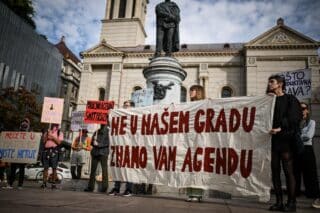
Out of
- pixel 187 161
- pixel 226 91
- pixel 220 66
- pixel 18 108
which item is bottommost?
pixel 187 161

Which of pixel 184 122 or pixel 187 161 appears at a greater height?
pixel 184 122

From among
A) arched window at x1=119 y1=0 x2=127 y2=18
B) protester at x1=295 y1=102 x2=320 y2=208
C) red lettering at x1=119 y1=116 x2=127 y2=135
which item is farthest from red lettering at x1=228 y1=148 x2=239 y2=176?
arched window at x1=119 y1=0 x2=127 y2=18

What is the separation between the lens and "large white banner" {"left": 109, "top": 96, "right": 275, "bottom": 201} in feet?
14.5

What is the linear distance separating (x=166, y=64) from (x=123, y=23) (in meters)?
35.1

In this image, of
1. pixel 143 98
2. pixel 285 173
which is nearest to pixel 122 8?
pixel 143 98

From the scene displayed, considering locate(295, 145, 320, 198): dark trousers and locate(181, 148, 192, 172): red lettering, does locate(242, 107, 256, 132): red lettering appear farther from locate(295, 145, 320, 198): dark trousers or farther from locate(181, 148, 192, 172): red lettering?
locate(295, 145, 320, 198): dark trousers

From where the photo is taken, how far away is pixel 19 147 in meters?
6.88

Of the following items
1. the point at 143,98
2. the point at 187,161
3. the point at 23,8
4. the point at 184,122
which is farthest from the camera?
the point at 23,8

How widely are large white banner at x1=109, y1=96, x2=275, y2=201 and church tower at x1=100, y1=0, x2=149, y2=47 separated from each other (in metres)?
35.6

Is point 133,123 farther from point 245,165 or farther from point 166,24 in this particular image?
point 166,24

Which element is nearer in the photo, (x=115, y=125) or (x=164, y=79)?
(x=115, y=125)

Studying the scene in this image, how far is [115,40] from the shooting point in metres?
40.7

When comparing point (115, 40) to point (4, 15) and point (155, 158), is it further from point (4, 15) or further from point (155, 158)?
point (155, 158)

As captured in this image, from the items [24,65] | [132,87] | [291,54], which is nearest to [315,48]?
[291,54]
